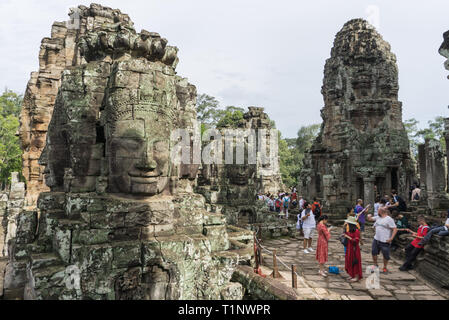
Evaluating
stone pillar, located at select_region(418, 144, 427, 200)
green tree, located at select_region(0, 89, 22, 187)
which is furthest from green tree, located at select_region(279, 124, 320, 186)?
green tree, located at select_region(0, 89, 22, 187)

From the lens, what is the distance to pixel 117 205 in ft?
11.5

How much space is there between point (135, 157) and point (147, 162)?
0.18 m

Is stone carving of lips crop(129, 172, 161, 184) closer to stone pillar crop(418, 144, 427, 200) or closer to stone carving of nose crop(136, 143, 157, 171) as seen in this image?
stone carving of nose crop(136, 143, 157, 171)

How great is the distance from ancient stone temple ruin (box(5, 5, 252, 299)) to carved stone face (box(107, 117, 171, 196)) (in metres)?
0.01

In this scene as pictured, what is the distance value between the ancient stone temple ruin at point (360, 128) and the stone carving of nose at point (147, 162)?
1217 cm

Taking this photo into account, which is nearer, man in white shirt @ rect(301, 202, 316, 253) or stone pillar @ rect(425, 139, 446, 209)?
man in white shirt @ rect(301, 202, 316, 253)

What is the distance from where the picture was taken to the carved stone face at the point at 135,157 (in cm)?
357

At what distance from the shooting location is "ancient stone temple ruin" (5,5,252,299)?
129 inches

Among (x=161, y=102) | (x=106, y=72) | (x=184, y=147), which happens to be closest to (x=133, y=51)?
(x=106, y=72)

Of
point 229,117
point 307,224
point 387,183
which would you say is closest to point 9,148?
point 229,117

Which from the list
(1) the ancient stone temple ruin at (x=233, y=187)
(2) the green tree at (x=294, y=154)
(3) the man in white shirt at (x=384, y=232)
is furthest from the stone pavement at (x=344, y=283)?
(2) the green tree at (x=294, y=154)

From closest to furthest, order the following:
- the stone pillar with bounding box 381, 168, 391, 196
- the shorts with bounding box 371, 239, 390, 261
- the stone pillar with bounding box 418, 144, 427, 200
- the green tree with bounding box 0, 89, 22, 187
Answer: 1. the shorts with bounding box 371, 239, 390, 261
2. the stone pillar with bounding box 418, 144, 427, 200
3. the stone pillar with bounding box 381, 168, 391, 196
4. the green tree with bounding box 0, 89, 22, 187

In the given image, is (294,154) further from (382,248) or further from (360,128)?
(382,248)
